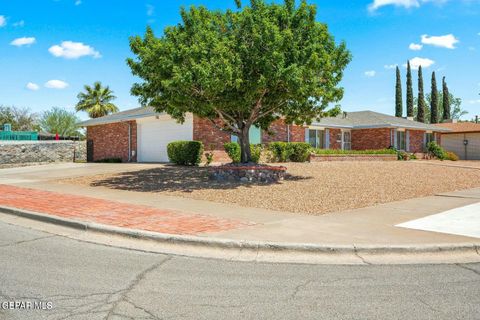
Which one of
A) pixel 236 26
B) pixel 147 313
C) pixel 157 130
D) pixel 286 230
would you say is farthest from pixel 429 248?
pixel 157 130

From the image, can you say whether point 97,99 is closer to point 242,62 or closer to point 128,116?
point 128,116

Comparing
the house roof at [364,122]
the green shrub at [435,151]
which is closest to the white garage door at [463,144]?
the house roof at [364,122]

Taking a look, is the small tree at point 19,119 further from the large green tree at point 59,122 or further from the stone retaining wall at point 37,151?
the stone retaining wall at point 37,151

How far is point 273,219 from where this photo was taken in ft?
28.3

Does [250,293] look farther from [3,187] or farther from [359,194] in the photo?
[3,187]

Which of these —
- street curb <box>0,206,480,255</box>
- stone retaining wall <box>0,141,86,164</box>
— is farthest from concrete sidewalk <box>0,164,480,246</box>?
stone retaining wall <box>0,141,86,164</box>

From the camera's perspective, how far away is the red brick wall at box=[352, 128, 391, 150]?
112 feet

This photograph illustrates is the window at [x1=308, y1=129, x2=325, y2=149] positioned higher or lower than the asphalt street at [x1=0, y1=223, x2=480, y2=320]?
higher

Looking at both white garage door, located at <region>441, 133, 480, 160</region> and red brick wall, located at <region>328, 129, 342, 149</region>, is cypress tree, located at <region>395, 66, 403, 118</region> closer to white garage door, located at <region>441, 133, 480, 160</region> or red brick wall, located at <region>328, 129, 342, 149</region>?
white garage door, located at <region>441, 133, 480, 160</region>

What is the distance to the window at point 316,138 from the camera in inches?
1267

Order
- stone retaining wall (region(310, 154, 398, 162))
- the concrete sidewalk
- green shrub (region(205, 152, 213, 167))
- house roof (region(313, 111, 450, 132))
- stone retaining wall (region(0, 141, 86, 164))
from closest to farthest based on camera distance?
1. the concrete sidewalk
2. green shrub (region(205, 152, 213, 167))
3. stone retaining wall (region(310, 154, 398, 162))
4. stone retaining wall (region(0, 141, 86, 164))
5. house roof (region(313, 111, 450, 132))

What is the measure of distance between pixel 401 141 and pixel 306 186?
991 inches

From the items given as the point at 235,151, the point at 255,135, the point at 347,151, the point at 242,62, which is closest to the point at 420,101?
the point at 347,151

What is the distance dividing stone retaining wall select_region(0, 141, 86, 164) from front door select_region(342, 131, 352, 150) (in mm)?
21336
